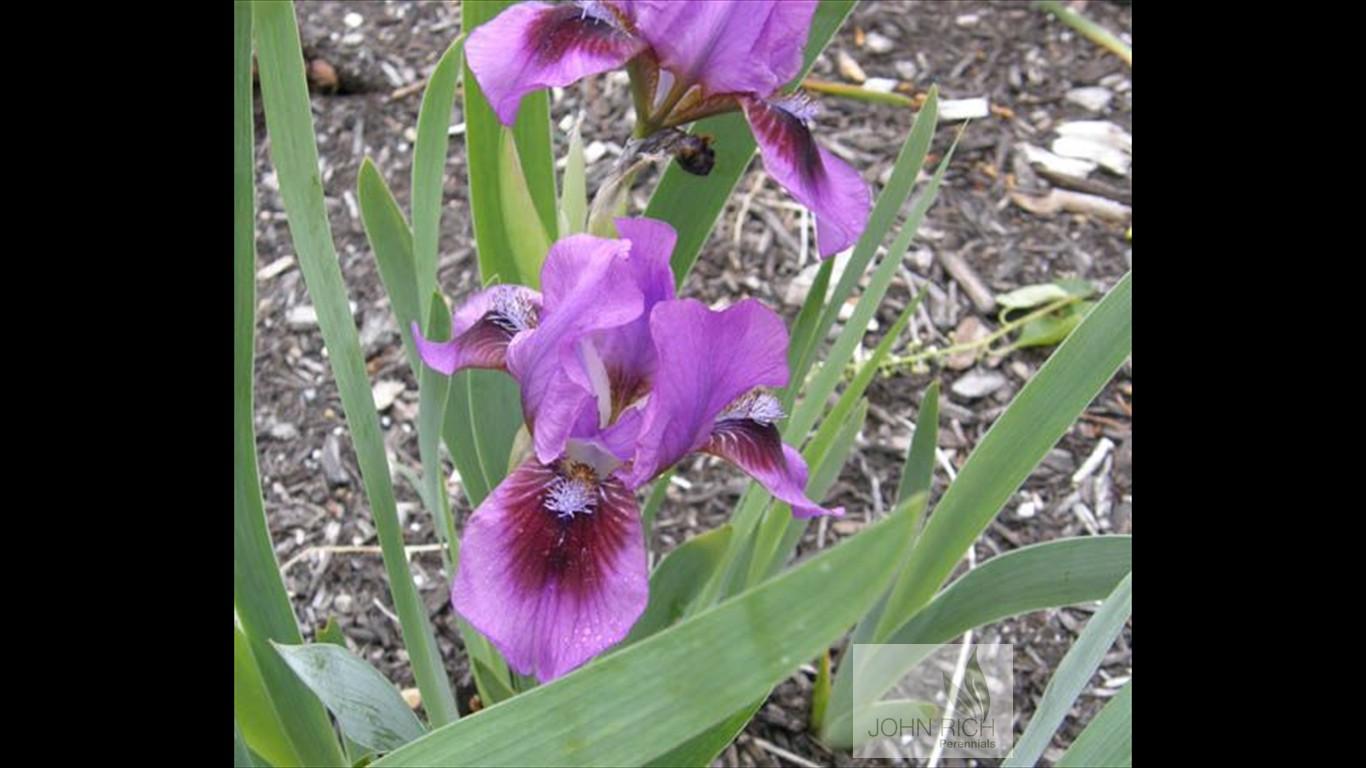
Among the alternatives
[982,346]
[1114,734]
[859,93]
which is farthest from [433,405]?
[859,93]

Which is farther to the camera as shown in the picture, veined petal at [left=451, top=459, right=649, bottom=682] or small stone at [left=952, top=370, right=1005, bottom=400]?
small stone at [left=952, top=370, right=1005, bottom=400]

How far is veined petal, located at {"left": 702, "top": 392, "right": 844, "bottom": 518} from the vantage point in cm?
89

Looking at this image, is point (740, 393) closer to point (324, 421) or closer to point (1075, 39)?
point (324, 421)

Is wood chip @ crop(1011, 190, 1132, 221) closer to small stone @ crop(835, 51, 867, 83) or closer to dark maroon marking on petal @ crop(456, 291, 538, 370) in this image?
small stone @ crop(835, 51, 867, 83)

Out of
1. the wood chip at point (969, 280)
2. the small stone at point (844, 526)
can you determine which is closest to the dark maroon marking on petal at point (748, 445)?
the small stone at point (844, 526)

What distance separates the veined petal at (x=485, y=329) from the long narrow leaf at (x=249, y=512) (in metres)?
0.12

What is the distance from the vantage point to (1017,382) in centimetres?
183

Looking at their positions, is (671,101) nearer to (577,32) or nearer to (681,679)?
(577,32)

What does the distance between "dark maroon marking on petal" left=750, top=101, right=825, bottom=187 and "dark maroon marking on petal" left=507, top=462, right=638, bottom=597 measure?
0.95 feet

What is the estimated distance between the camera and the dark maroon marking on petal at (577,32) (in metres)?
0.97

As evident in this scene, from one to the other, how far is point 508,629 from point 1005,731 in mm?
818

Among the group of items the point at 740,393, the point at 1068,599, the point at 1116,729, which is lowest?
the point at 1068,599

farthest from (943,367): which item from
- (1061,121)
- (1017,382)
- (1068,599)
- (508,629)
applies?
(508,629)

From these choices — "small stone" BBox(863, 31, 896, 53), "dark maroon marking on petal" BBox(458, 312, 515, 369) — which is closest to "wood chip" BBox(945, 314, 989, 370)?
"small stone" BBox(863, 31, 896, 53)
